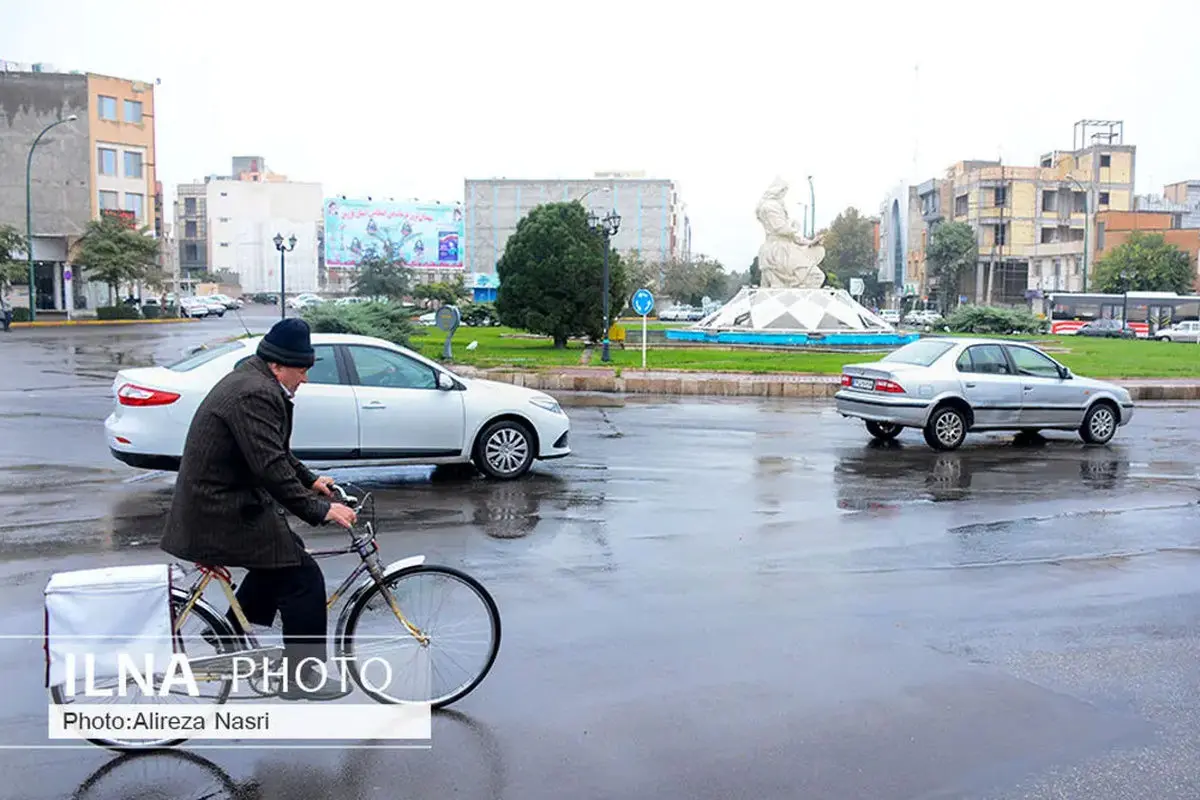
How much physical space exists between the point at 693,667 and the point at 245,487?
252 centimetres

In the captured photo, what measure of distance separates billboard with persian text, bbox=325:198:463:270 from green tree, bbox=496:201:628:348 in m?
69.6

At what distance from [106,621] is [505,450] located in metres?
7.19

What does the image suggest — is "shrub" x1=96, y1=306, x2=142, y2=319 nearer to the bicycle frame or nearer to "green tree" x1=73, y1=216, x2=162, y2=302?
"green tree" x1=73, y1=216, x2=162, y2=302

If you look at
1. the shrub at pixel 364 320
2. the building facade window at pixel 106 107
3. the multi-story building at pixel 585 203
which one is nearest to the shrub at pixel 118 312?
the building facade window at pixel 106 107

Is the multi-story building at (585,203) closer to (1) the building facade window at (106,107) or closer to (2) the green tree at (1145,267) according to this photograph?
(2) the green tree at (1145,267)

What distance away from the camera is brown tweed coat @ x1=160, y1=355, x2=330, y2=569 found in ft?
14.7

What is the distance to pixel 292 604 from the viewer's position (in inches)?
186

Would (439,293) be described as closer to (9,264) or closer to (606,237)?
(9,264)

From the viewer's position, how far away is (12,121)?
6328 cm

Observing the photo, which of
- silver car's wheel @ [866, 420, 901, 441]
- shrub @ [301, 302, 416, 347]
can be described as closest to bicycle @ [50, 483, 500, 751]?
silver car's wheel @ [866, 420, 901, 441]

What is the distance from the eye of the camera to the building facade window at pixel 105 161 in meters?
64.6

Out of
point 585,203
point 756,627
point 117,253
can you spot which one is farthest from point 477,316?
point 585,203

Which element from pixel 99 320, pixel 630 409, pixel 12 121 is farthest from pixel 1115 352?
pixel 12 121

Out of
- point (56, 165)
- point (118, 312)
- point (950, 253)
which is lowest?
point (118, 312)
